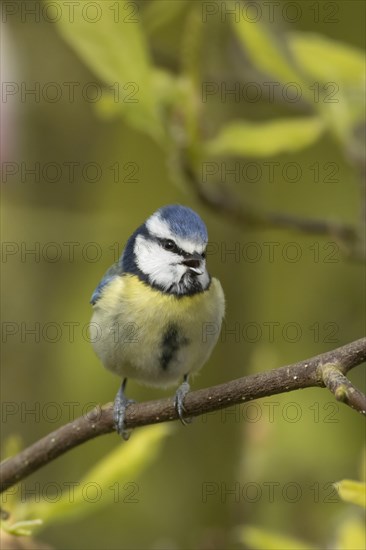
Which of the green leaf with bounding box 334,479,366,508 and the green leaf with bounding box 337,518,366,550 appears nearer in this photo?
the green leaf with bounding box 334,479,366,508

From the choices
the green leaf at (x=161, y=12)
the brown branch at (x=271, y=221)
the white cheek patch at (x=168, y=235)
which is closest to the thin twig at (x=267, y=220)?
the brown branch at (x=271, y=221)

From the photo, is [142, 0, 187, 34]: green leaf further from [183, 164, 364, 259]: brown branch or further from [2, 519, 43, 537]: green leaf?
[2, 519, 43, 537]: green leaf

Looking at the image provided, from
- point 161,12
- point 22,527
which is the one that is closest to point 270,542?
point 22,527

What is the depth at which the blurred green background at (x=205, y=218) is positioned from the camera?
2289 millimetres

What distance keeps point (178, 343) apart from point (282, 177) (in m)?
0.87

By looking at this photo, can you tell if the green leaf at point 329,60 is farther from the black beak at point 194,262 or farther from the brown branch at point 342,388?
the brown branch at point 342,388

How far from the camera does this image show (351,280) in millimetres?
2895

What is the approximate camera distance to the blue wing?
2.66 m

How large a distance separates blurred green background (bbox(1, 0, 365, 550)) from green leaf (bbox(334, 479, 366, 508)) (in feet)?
2.11

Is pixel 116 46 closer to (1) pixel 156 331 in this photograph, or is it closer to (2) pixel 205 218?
(1) pixel 156 331

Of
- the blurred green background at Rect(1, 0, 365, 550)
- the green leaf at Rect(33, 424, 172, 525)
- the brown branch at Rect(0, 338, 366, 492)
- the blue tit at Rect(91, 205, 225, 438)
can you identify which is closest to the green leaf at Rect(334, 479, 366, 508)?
the brown branch at Rect(0, 338, 366, 492)

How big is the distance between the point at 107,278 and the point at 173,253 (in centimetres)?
31

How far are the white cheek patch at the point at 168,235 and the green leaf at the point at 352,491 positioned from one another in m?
1.02

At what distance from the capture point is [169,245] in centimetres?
248
